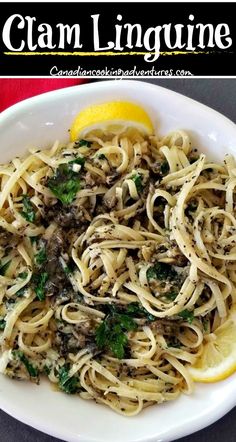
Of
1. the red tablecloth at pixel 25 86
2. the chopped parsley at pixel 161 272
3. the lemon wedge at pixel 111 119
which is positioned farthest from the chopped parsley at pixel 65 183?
the red tablecloth at pixel 25 86

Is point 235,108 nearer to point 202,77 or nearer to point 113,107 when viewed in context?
point 202,77

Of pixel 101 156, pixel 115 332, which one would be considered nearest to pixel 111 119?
pixel 101 156

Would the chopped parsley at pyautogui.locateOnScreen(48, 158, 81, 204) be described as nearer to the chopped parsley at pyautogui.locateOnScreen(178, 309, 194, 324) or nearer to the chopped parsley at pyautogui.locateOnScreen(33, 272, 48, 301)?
the chopped parsley at pyautogui.locateOnScreen(33, 272, 48, 301)

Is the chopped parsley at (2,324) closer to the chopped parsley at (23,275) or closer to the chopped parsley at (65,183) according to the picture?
the chopped parsley at (23,275)

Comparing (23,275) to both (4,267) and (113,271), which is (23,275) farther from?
(113,271)

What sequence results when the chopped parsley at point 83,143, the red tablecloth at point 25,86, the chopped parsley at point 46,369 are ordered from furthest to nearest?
the red tablecloth at point 25,86 < the chopped parsley at point 83,143 < the chopped parsley at point 46,369

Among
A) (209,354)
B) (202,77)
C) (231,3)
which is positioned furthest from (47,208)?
(231,3)
